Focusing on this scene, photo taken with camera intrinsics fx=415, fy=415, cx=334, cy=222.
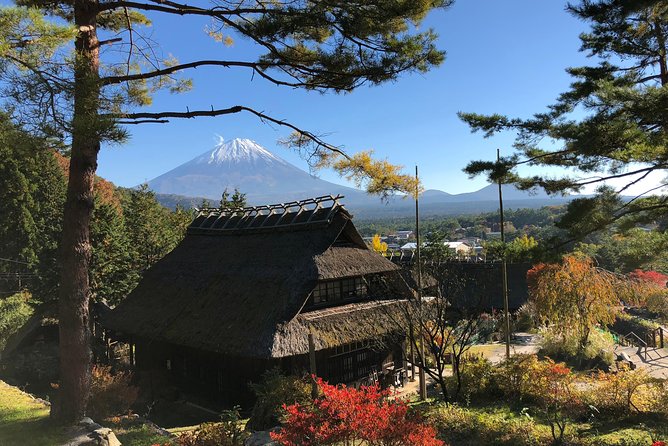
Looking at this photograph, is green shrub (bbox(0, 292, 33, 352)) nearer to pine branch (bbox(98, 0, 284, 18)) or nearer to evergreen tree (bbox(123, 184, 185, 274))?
evergreen tree (bbox(123, 184, 185, 274))

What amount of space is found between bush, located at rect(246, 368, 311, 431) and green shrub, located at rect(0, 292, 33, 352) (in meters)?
18.5

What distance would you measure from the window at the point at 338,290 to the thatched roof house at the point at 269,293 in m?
0.03

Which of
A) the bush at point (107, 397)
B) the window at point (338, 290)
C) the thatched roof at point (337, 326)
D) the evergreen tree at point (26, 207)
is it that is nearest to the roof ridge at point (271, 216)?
the window at point (338, 290)

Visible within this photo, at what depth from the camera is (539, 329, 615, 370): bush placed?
1675 cm

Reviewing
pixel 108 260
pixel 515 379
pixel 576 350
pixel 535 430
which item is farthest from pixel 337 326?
pixel 108 260

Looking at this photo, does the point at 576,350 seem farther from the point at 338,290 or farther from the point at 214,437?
the point at 214,437

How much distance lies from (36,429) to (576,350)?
715 inches

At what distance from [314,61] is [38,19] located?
5.19 m

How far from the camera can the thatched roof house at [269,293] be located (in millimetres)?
12156

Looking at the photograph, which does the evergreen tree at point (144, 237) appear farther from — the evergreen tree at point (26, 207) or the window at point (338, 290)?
the window at point (338, 290)

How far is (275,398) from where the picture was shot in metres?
9.79

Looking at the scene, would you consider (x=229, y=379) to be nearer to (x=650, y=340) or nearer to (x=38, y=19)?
(x=38, y=19)

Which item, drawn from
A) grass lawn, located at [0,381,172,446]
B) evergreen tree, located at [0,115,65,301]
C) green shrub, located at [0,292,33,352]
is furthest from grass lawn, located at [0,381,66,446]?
evergreen tree, located at [0,115,65,301]

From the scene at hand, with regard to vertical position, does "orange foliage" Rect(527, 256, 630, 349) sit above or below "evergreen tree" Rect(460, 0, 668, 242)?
below
